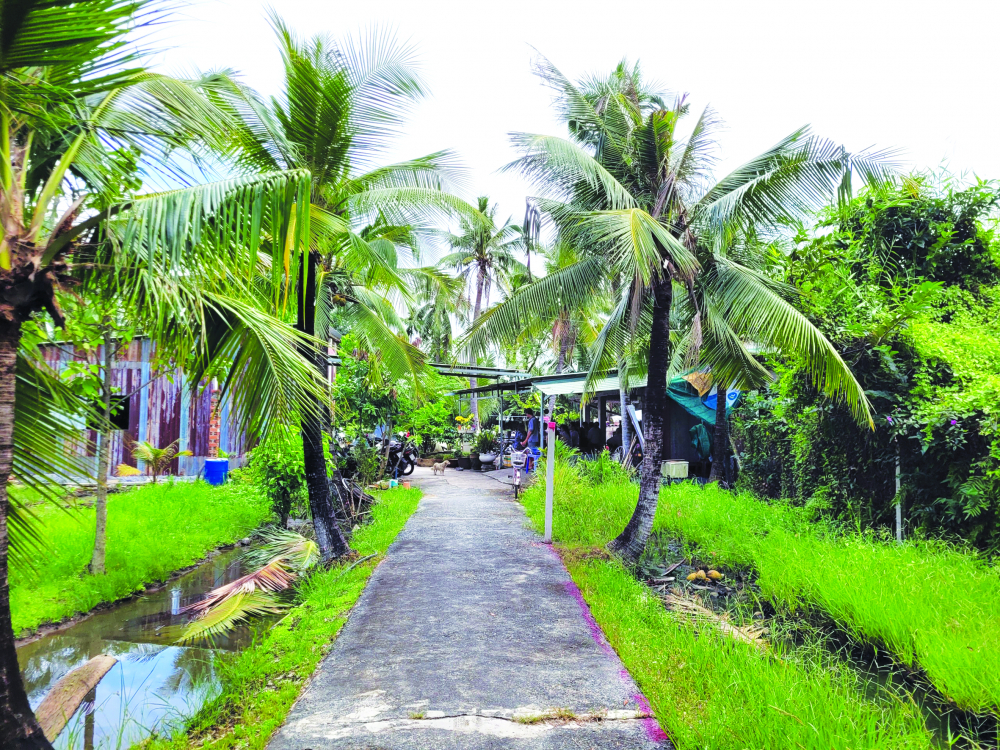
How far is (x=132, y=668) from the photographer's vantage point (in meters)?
4.85

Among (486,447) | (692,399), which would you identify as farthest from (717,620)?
(486,447)

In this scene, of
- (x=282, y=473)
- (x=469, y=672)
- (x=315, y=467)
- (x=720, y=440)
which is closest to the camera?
(x=469, y=672)

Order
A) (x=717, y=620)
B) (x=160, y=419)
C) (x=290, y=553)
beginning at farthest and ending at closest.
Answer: (x=160, y=419), (x=290, y=553), (x=717, y=620)

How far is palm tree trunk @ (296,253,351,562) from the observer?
7008mm

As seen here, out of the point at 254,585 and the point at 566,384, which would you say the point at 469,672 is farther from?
the point at 566,384

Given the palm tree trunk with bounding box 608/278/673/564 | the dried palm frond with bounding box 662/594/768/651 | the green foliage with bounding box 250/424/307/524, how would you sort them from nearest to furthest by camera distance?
the dried palm frond with bounding box 662/594/768/651 → the palm tree trunk with bounding box 608/278/673/564 → the green foliage with bounding box 250/424/307/524

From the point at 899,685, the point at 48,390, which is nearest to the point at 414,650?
the point at 48,390

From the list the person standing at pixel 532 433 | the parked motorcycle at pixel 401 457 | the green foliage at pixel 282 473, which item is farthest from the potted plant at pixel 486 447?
the green foliage at pixel 282 473

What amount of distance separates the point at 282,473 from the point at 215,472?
5153 mm

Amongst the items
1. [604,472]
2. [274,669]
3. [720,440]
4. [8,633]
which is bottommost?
[274,669]

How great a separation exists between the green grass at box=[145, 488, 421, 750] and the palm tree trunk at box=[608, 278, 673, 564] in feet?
9.91

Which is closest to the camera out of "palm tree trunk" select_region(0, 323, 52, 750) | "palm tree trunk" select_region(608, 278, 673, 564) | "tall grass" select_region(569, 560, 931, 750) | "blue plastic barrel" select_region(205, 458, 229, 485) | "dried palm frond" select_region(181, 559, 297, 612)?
"palm tree trunk" select_region(0, 323, 52, 750)

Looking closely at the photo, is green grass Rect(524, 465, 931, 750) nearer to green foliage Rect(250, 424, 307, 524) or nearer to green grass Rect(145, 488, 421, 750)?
green grass Rect(145, 488, 421, 750)

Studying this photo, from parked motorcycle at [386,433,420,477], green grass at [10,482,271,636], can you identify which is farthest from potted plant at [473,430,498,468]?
green grass at [10,482,271,636]
